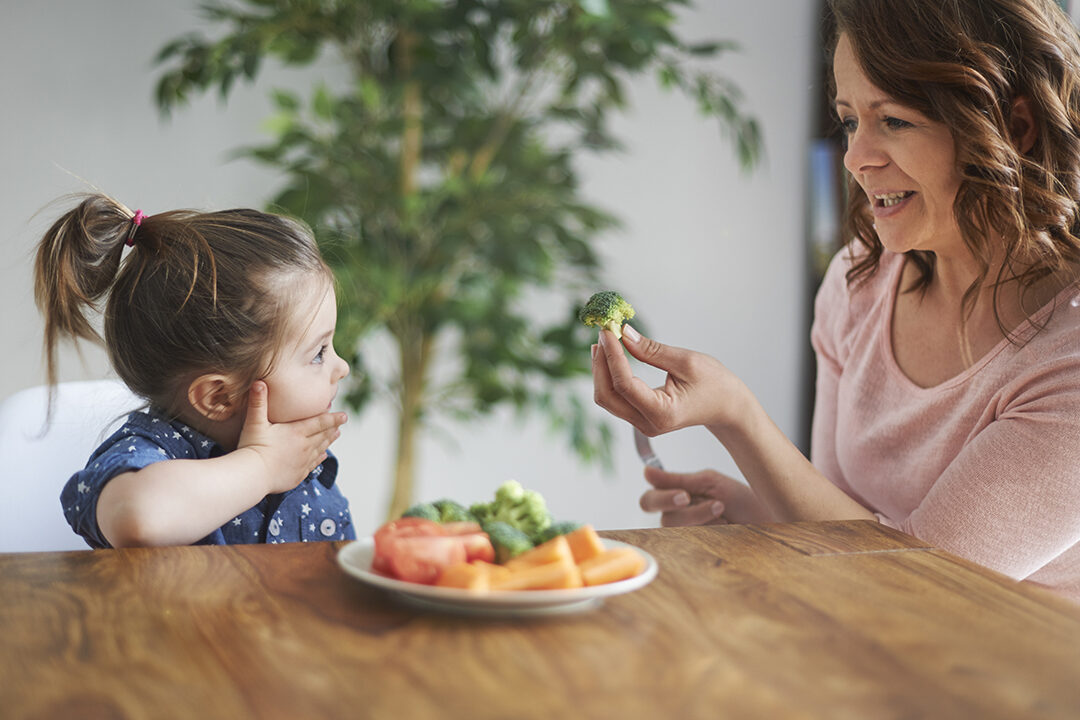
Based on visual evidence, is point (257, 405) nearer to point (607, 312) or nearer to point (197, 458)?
point (197, 458)

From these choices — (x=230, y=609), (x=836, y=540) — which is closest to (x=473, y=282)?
(x=836, y=540)

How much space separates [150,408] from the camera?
123 cm

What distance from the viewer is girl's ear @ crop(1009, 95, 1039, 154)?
1.28 m

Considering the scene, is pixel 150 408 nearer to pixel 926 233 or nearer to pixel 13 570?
pixel 13 570

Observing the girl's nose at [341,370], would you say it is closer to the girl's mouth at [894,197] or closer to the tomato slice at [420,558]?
the tomato slice at [420,558]

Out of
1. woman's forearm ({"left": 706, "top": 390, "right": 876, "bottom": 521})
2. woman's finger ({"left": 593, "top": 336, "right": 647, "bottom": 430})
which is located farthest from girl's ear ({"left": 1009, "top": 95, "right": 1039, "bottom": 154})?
woman's finger ({"left": 593, "top": 336, "right": 647, "bottom": 430})

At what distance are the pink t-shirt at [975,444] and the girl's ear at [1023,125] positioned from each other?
0.20 meters

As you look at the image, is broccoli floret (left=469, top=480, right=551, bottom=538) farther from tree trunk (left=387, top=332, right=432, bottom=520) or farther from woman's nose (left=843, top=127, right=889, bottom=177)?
tree trunk (left=387, top=332, right=432, bottom=520)

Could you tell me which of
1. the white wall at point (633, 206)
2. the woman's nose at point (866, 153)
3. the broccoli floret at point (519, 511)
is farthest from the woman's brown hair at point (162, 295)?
the white wall at point (633, 206)

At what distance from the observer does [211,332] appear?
1.19 metres

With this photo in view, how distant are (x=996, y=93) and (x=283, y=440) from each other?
0.97 metres

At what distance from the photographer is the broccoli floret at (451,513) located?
83 cm

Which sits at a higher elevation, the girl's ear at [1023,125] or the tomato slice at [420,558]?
the girl's ear at [1023,125]

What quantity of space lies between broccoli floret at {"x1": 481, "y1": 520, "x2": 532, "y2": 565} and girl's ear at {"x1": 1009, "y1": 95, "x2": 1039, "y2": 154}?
0.91 metres
